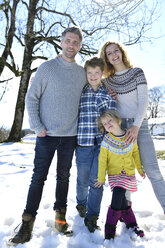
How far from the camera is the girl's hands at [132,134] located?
215cm

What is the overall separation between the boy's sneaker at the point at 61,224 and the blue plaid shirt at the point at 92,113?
79 cm

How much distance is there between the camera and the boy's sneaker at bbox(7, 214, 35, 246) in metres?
1.94

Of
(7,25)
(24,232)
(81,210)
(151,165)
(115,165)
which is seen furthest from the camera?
(7,25)

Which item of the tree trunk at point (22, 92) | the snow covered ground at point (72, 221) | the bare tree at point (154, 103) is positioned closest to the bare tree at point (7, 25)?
the tree trunk at point (22, 92)

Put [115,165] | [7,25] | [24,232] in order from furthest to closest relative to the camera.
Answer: [7,25]
[115,165]
[24,232]

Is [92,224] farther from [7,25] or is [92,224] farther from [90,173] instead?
[7,25]

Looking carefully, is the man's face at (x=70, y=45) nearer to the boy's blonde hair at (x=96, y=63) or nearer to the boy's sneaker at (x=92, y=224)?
the boy's blonde hair at (x=96, y=63)

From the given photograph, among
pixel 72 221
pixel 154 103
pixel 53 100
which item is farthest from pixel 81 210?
pixel 154 103

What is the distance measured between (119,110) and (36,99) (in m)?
0.94

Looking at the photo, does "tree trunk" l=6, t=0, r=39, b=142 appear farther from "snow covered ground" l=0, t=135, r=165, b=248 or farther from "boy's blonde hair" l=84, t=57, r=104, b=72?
"boy's blonde hair" l=84, t=57, r=104, b=72

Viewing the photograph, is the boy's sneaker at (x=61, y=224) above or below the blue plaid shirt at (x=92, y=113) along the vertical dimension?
below

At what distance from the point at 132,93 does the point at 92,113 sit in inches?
19.5

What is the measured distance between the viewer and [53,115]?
7.20 feet

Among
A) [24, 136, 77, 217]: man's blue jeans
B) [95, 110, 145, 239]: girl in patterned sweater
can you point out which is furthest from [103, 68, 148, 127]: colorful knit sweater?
[24, 136, 77, 217]: man's blue jeans
